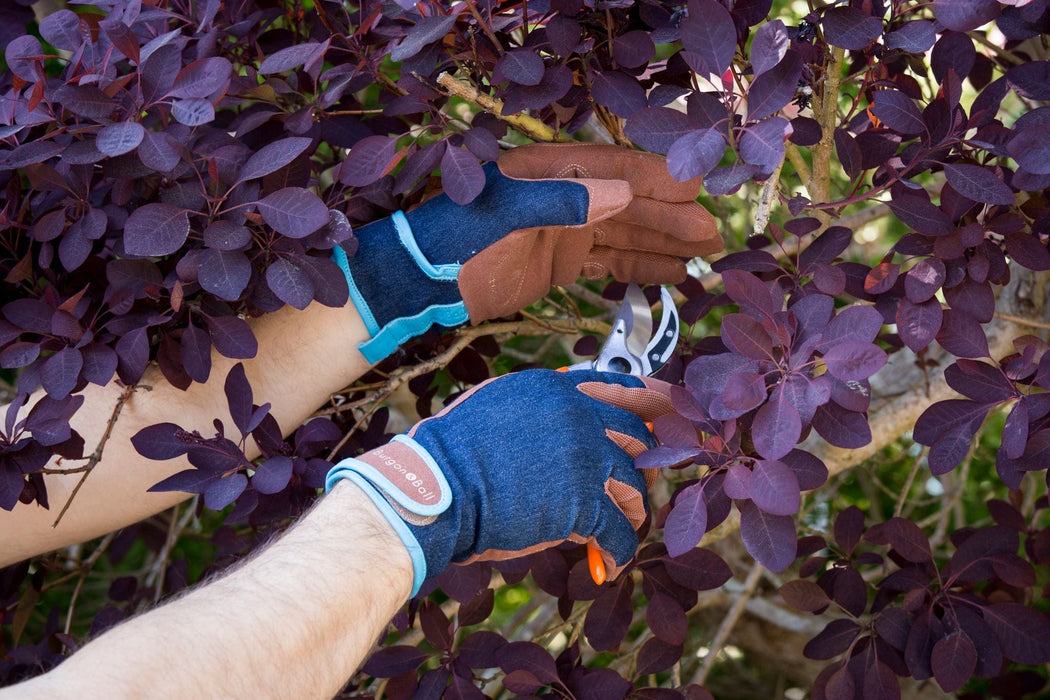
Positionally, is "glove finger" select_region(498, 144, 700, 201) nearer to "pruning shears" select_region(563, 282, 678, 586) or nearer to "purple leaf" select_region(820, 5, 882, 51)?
"pruning shears" select_region(563, 282, 678, 586)

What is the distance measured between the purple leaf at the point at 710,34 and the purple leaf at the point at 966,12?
290 mm

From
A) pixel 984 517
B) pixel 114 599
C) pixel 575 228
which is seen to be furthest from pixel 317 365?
pixel 984 517

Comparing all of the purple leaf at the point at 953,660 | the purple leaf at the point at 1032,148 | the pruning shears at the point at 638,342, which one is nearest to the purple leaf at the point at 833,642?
the purple leaf at the point at 953,660

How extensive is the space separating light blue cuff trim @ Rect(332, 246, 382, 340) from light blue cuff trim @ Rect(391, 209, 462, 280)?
120 millimetres

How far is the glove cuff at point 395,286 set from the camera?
1.81 m

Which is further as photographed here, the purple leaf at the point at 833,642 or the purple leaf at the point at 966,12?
the purple leaf at the point at 833,642

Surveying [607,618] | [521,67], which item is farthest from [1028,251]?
[607,618]

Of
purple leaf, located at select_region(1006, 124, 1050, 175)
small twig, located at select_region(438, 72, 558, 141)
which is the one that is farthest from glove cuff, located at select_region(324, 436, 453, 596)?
purple leaf, located at select_region(1006, 124, 1050, 175)

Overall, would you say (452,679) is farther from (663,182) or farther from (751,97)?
(751,97)

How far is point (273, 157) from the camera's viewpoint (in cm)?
146

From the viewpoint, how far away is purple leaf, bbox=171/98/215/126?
1.35 metres

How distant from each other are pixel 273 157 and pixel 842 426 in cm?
97

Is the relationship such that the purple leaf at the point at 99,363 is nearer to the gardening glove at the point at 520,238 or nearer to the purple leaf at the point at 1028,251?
the gardening glove at the point at 520,238

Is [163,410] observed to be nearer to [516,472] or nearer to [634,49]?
[516,472]
